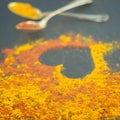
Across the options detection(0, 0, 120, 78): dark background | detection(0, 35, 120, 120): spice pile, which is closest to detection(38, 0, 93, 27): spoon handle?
detection(0, 0, 120, 78): dark background

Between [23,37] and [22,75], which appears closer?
[22,75]

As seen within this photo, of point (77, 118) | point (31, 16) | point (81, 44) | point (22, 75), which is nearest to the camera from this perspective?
point (77, 118)

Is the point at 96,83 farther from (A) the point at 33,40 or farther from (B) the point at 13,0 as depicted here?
(B) the point at 13,0

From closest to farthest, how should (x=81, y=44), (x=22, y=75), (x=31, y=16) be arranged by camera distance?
(x=22, y=75) → (x=81, y=44) → (x=31, y=16)

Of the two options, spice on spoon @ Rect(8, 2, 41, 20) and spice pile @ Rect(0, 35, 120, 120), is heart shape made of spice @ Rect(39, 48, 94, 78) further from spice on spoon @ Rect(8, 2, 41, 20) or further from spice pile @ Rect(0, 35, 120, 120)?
spice on spoon @ Rect(8, 2, 41, 20)

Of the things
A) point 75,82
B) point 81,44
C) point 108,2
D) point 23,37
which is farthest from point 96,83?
point 108,2

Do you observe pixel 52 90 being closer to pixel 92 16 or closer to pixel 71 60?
pixel 71 60
